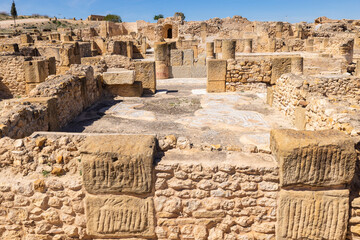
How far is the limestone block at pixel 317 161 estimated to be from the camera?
2.75 meters

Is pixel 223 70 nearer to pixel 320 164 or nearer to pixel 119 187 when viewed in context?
pixel 320 164

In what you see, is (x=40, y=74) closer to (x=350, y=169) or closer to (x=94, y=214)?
(x=94, y=214)

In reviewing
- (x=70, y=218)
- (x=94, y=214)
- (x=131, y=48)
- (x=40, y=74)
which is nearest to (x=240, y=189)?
(x=94, y=214)

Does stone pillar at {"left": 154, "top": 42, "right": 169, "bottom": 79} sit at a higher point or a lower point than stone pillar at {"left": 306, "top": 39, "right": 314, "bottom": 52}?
lower

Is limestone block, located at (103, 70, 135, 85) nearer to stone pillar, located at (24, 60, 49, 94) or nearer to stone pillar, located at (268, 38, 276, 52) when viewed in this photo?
stone pillar, located at (24, 60, 49, 94)

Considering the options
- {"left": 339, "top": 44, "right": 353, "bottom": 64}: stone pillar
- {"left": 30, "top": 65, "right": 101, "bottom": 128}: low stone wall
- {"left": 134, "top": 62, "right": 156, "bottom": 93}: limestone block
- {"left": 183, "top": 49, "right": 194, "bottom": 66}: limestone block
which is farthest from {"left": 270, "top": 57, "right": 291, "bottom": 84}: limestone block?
{"left": 339, "top": 44, "right": 353, "bottom": 64}: stone pillar

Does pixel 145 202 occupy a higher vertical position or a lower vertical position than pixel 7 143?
lower

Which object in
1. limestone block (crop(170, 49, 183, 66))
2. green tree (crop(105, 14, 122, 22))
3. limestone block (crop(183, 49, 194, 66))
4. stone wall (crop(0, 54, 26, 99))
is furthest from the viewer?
green tree (crop(105, 14, 122, 22))

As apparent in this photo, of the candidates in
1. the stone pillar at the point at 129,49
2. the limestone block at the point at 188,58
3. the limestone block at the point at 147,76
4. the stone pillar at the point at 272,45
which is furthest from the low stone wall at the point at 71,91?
the stone pillar at the point at 272,45

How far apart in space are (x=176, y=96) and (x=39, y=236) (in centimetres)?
641

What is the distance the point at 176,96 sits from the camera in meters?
9.08

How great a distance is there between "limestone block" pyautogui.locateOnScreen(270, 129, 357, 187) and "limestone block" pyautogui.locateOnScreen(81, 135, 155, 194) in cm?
131

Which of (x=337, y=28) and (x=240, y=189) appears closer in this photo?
(x=240, y=189)

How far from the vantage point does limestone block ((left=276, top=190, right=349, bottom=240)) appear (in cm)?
283
